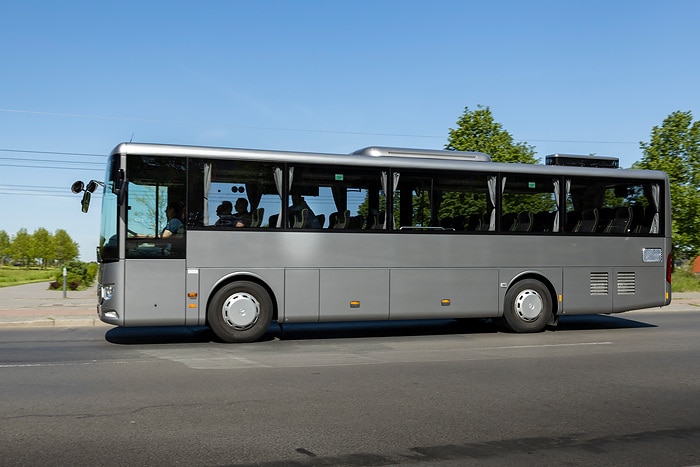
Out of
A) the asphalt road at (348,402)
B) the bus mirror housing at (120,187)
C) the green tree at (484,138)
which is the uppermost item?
the green tree at (484,138)

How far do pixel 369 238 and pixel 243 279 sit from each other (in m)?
2.32

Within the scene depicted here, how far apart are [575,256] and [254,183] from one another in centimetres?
640

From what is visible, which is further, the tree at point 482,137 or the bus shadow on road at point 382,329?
the tree at point 482,137

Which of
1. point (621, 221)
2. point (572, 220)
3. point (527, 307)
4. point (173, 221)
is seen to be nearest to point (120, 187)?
point (173, 221)

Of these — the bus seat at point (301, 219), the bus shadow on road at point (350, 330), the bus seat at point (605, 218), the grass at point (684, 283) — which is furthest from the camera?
the grass at point (684, 283)

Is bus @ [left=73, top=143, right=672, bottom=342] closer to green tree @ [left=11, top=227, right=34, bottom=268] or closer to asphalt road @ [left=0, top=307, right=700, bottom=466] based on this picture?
asphalt road @ [left=0, top=307, right=700, bottom=466]

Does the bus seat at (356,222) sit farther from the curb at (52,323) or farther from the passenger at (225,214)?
the curb at (52,323)

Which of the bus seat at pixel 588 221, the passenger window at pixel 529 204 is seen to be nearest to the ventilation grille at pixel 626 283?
the bus seat at pixel 588 221

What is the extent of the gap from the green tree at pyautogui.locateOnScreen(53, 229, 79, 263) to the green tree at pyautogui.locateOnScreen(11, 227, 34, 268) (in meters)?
4.63

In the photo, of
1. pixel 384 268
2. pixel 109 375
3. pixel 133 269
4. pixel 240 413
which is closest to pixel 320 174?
pixel 384 268

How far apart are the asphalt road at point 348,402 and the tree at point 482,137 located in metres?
21.2

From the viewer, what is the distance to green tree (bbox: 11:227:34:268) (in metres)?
137

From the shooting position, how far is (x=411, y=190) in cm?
1327

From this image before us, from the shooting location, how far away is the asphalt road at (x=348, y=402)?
5504 mm
